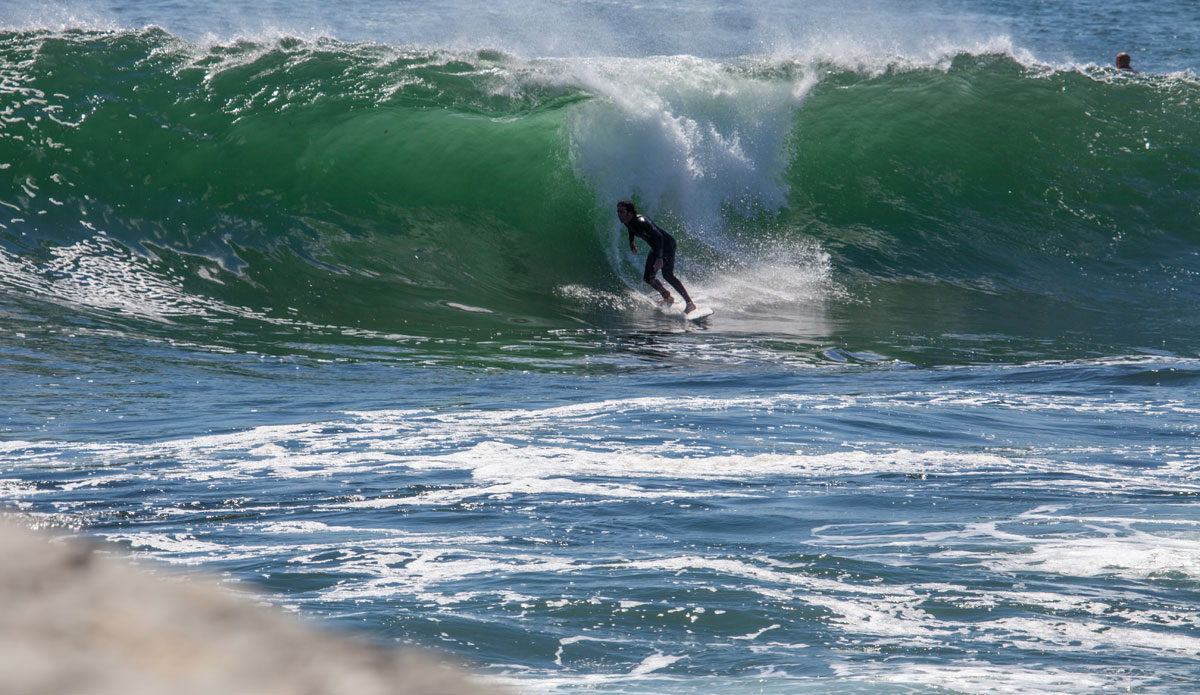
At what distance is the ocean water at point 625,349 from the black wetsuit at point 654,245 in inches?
17.8

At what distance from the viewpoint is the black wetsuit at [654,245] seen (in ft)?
39.4

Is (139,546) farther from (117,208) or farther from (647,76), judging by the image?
(647,76)

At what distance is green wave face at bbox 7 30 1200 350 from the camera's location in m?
12.4

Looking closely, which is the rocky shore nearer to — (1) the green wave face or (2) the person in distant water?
(1) the green wave face

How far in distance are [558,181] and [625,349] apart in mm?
4781

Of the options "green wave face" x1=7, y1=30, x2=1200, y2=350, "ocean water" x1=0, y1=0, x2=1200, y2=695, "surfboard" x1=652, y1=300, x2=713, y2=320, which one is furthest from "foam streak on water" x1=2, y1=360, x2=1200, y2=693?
"green wave face" x1=7, y1=30, x2=1200, y2=350

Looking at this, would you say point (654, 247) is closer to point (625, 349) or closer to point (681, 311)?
point (681, 311)

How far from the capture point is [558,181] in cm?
1447

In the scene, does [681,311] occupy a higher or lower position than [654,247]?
lower

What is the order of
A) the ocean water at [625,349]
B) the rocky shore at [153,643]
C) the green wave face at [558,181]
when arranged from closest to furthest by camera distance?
the rocky shore at [153,643] < the ocean water at [625,349] < the green wave face at [558,181]

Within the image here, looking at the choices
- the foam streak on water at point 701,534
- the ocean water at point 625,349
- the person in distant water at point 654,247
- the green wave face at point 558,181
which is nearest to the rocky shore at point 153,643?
the ocean water at point 625,349

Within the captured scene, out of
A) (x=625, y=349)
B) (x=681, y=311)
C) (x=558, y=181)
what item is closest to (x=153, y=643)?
(x=625, y=349)

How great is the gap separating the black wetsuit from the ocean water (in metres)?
0.45

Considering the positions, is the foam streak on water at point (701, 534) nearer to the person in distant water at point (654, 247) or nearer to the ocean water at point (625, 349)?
the ocean water at point (625, 349)
